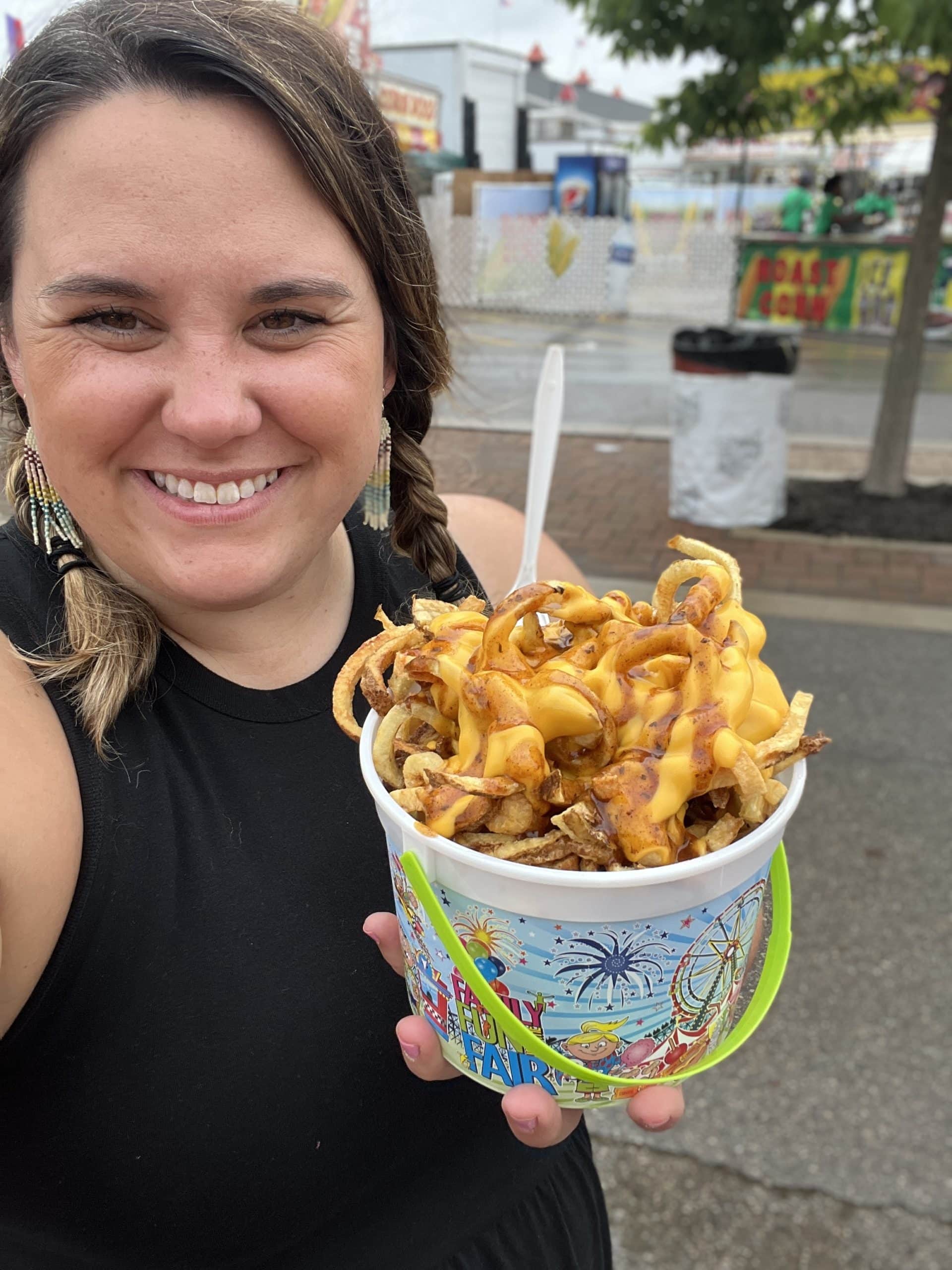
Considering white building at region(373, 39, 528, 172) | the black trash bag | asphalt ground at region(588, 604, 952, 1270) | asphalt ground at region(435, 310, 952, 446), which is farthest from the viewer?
white building at region(373, 39, 528, 172)

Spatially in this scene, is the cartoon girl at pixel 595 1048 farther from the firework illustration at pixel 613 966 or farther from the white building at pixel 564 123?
the white building at pixel 564 123

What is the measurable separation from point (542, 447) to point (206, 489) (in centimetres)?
62

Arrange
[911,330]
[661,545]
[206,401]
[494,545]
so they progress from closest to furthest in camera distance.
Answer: [206,401] < [494,545] < [661,545] < [911,330]

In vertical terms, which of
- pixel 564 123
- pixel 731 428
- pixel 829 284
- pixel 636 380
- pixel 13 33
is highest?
pixel 564 123

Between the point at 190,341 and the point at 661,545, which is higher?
the point at 190,341

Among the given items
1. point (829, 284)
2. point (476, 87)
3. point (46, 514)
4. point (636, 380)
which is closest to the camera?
point (46, 514)

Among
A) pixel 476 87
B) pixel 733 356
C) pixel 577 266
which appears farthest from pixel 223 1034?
pixel 476 87

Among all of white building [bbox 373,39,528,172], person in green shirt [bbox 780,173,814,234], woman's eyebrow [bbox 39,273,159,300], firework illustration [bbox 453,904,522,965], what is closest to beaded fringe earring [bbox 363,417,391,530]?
woman's eyebrow [bbox 39,273,159,300]

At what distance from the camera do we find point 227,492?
1.29 meters

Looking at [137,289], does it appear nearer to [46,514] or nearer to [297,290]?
[297,290]

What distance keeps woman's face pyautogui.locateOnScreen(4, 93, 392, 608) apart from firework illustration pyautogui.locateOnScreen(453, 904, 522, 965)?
51 cm

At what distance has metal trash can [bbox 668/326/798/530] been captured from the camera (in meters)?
7.09

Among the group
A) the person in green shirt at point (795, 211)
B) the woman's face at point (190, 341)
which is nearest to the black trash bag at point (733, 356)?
the woman's face at point (190, 341)

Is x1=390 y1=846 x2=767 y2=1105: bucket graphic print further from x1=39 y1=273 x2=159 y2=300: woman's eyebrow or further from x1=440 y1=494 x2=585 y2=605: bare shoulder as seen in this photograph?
x1=440 y1=494 x2=585 y2=605: bare shoulder
